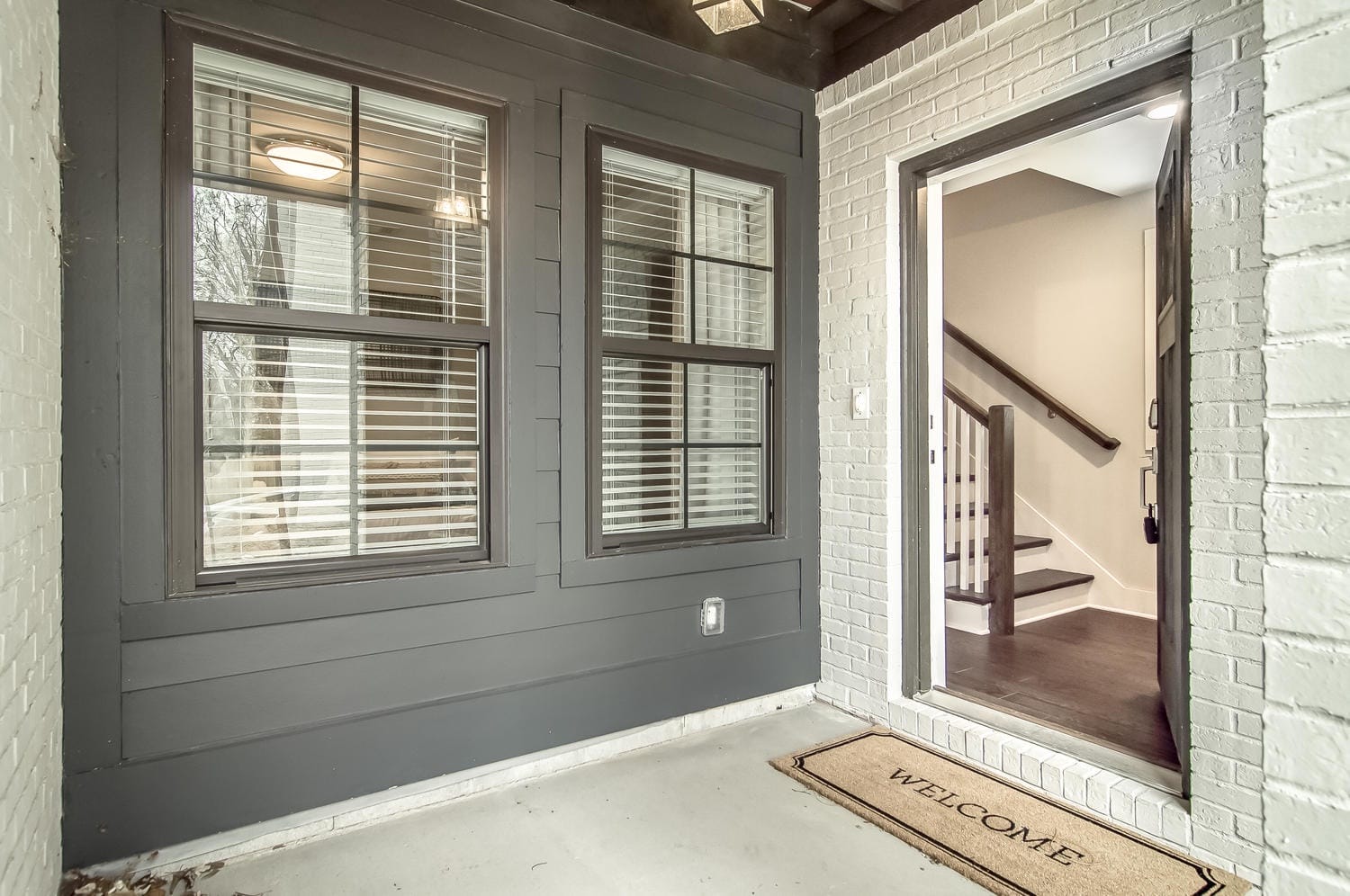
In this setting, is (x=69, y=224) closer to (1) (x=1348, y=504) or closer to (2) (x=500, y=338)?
(2) (x=500, y=338)

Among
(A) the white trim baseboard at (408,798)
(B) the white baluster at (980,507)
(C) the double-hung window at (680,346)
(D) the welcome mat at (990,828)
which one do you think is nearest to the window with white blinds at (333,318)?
(C) the double-hung window at (680,346)

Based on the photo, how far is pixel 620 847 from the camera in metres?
2.09

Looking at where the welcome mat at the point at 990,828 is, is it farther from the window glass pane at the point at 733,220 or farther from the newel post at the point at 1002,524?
the window glass pane at the point at 733,220

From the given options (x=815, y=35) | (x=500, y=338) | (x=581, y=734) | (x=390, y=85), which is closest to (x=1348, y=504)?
(x=500, y=338)

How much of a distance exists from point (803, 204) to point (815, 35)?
2.38ft

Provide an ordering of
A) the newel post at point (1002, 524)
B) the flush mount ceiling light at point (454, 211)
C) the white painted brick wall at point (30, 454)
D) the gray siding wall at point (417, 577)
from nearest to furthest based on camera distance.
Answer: the white painted brick wall at point (30, 454) < the gray siding wall at point (417, 577) < the flush mount ceiling light at point (454, 211) < the newel post at point (1002, 524)

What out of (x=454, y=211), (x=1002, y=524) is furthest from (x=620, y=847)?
(x=1002, y=524)

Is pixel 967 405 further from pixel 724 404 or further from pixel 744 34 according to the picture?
pixel 744 34

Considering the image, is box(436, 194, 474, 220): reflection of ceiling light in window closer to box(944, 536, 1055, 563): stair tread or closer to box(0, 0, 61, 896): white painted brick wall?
box(0, 0, 61, 896): white painted brick wall

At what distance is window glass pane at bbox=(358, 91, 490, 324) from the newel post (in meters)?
2.93

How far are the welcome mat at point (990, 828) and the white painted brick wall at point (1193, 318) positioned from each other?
0.38 feet

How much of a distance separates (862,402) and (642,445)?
937 mm

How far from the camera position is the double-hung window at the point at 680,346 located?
9.02ft

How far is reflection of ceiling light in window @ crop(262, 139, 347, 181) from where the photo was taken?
6.98ft
